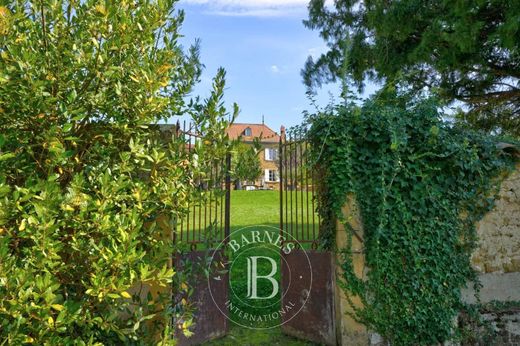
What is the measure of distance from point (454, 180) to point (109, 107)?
3.74m

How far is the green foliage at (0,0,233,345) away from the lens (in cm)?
204

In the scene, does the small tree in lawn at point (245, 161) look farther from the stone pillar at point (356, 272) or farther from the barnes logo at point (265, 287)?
the stone pillar at point (356, 272)

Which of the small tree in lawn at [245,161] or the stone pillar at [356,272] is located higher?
the small tree in lawn at [245,161]

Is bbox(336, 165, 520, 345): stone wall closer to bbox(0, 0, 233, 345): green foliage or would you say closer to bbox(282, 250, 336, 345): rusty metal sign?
bbox(282, 250, 336, 345): rusty metal sign

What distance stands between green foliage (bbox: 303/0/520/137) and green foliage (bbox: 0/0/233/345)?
370cm

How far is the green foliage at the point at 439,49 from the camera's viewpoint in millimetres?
6113

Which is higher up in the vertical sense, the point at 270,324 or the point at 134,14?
the point at 134,14

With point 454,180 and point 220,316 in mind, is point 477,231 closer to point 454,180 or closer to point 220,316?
point 454,180

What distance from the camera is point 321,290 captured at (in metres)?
4.85

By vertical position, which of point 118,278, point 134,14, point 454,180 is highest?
point 134,14

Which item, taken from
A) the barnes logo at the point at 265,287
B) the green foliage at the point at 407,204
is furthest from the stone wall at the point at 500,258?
the barnes logo at the point at 265,287

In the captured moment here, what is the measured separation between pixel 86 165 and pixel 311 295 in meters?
3.30

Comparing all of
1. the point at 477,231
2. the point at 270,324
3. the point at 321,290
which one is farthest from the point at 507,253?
the point at 270,324

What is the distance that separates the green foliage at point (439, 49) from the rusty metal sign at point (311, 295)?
8.98 feet
